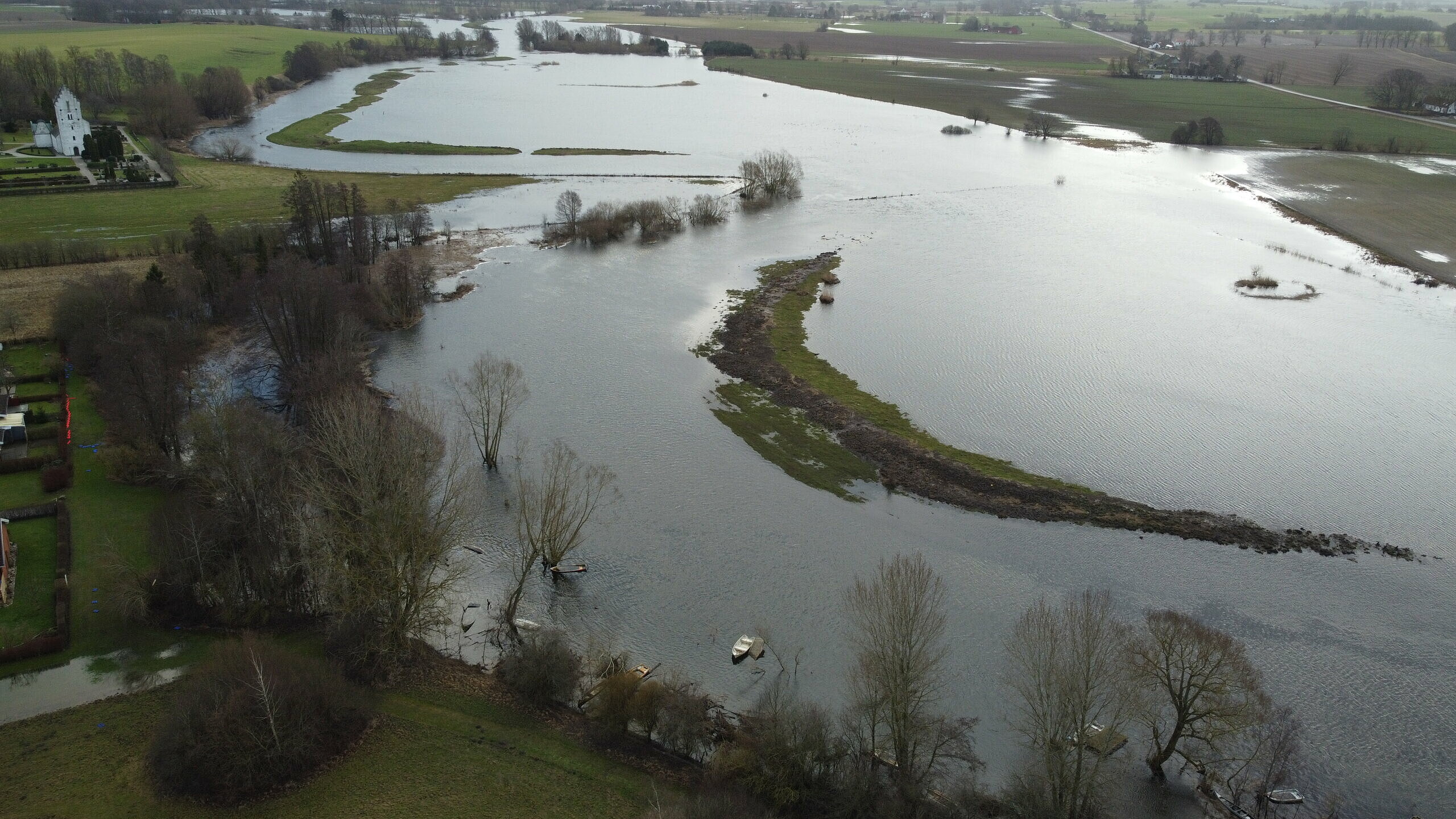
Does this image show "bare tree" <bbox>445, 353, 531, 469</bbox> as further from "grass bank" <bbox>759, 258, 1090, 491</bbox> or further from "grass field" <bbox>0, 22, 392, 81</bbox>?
"grass field" <bbox>0, 22, 392, 81</bbox>

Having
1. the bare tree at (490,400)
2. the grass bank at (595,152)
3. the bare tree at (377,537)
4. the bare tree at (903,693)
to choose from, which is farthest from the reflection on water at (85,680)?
the grass bank at (595,152)

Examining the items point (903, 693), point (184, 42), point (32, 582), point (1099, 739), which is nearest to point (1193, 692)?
point (1099, 739)

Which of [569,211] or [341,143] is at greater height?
[341,143]

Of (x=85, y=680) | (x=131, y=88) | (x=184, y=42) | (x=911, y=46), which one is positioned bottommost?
(x=85, y=680)

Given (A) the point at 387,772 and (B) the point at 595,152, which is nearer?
(A) the point at 387,772

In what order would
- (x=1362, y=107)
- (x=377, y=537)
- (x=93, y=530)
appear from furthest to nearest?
(x=1362, y=107) < (x=93, y=530) < (x=377, y=537)

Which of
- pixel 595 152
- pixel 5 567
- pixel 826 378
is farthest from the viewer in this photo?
pixel 595 152

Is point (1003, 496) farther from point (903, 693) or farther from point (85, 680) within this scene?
point (85, 680)
